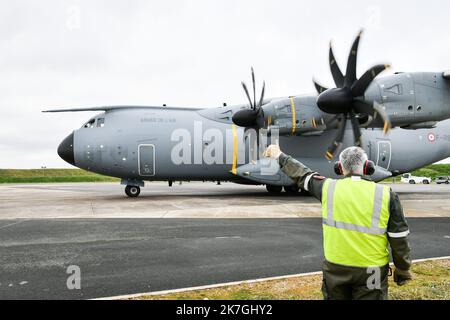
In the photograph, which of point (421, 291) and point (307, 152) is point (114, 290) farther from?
point (307, 152)

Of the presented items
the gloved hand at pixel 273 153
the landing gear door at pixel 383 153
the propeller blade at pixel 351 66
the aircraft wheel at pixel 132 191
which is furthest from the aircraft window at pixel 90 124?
the landing gear door at pixel 383 153

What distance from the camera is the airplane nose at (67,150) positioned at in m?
17.4

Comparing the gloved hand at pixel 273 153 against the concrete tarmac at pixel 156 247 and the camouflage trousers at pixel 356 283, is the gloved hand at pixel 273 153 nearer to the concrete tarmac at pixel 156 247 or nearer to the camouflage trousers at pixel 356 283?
the camouflage trousers at pixel 356 283

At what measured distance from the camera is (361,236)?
3057mm

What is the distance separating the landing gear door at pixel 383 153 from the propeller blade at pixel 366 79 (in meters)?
10.3

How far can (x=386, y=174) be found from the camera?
742 inches

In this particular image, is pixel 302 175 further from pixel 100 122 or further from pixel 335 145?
pixel 100 122

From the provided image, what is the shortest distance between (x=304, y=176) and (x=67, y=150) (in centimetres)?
1632

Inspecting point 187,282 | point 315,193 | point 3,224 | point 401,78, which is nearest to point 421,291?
point 315,193

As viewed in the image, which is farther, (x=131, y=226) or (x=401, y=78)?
(x=401, y=78)

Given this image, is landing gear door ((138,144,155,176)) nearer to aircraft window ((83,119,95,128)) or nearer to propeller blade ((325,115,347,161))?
aircraft window ((83,119,95,128))

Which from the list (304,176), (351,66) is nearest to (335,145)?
(351,66)

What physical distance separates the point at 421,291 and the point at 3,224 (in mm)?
11109

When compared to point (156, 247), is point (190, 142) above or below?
above
